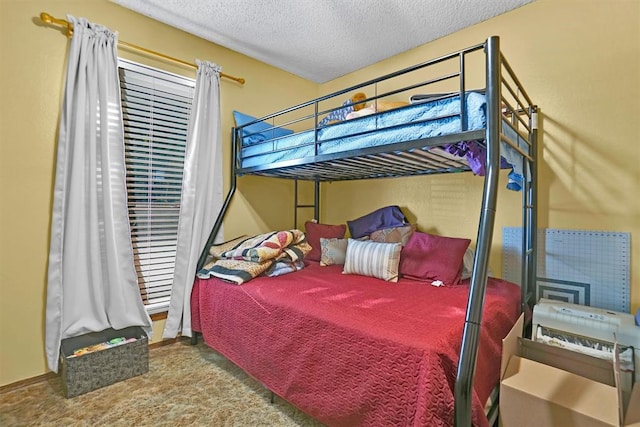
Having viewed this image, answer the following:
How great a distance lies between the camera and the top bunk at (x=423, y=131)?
130cm

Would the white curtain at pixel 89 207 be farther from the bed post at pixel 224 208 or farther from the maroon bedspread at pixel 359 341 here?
the maroon bedspread at pixel 359 341

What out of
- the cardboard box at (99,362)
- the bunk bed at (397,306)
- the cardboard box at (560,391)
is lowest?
the cardboard box at (99,362)

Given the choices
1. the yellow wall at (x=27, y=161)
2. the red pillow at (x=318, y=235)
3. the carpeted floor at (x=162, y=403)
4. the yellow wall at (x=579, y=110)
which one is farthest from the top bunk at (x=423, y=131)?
the carpeted floor at (x=162, y=403)

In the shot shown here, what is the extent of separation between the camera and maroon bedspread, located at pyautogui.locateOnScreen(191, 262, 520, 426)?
1.10 m

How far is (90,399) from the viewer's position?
68.2 inches

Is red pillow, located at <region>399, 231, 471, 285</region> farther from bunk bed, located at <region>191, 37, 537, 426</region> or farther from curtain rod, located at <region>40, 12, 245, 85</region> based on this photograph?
curtain rod, located at <region>40, 12, 245, 85</region>

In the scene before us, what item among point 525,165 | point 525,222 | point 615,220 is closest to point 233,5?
point 525,165

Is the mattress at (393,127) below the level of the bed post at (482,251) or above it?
above

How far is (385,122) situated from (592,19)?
1.48 m

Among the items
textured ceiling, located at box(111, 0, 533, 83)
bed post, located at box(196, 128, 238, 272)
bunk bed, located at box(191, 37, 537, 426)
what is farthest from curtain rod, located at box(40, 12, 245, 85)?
bunk bed, located at box(191, 37, 537, 426)

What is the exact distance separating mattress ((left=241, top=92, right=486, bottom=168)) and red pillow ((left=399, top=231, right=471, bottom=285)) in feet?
2.93

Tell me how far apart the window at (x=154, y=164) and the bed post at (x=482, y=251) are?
217cm

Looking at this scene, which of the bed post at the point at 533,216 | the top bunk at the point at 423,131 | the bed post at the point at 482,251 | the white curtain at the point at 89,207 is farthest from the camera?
the bed post at the point at 533,216

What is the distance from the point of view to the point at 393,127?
5.13 feet
